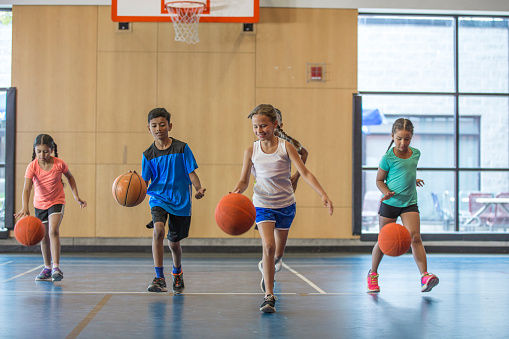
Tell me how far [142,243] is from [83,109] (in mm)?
2320

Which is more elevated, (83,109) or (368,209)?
(83,109)

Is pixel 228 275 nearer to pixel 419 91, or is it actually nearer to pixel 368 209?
pixel 368 209

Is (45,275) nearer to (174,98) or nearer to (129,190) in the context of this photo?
(129,190)

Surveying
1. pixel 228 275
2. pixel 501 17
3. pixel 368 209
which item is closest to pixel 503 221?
pixel 368 209

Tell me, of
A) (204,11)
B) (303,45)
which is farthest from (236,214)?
(303,45)

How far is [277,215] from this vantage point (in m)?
4.54

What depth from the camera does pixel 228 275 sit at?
639 centimetres

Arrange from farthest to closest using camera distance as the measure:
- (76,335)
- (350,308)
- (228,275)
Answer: (228,275), (350,308), (76,335)

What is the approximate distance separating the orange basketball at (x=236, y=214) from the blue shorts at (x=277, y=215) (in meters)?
0.28

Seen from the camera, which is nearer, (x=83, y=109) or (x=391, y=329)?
(x=391, y=329)

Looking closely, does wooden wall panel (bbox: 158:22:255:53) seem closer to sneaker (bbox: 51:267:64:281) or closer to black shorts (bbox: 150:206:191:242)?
sneaker (bbox: 51:267:64:281)

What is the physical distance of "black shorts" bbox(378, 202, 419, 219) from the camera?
516 centimetres

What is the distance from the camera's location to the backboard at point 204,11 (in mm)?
8453

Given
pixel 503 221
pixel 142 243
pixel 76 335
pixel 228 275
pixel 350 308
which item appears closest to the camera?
pixel 76 335
